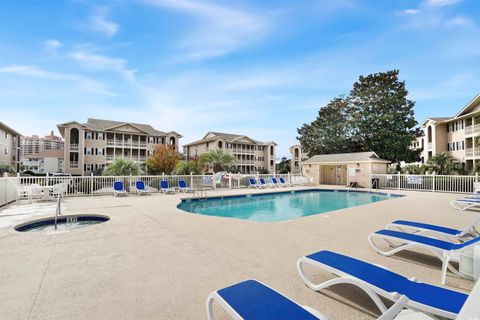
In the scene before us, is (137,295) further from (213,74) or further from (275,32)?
(213,74)

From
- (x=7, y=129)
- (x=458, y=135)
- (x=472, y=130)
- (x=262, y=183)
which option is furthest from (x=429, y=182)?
(x=7, y=129)

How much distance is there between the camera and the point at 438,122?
29594 mm

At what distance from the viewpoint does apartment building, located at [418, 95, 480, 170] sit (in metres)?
24.0

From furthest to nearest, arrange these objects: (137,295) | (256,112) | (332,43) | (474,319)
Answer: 1. (256,112)
2. (332,43)
3. (137,295)
4. (474,319)

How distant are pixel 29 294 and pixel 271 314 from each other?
10.1 feet

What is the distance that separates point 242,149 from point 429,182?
1286 inches

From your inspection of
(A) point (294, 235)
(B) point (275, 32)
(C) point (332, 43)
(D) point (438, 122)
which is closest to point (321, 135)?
(D) point (438, 122)

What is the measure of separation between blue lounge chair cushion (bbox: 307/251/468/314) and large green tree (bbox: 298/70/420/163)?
27635mm

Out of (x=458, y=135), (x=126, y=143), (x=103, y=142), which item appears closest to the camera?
(x=458, y=135)

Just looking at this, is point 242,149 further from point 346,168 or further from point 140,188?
point 140,188

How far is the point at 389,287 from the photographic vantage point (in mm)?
2438

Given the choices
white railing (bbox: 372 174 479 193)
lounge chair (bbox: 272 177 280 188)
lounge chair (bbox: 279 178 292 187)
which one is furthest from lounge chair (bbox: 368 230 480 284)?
lounge chair (bbox: 279 178 292 187)

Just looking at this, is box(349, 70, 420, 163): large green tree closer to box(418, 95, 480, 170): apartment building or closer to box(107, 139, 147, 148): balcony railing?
box(418, 95, 480, 170): apartment building

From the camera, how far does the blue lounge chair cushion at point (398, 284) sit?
2084mm
